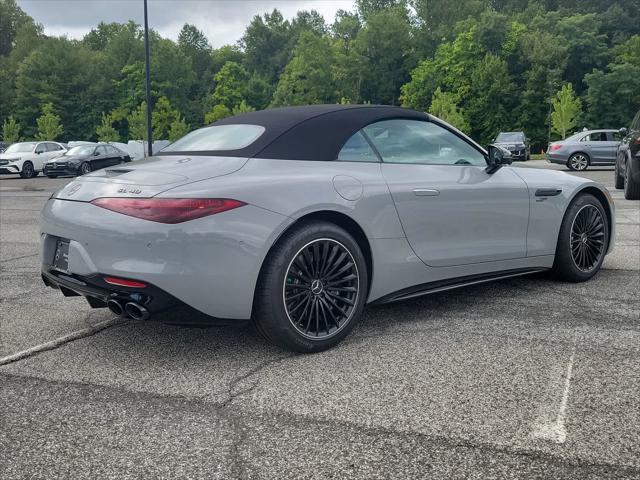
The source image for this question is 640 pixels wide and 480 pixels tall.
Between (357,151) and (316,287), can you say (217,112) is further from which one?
(316,287)

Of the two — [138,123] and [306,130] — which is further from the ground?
[138,123]

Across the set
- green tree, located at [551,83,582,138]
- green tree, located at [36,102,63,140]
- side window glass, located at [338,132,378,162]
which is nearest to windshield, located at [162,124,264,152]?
side window glass, located at [338,132,378,162]

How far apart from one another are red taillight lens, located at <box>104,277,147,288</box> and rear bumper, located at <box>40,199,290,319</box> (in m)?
0.03

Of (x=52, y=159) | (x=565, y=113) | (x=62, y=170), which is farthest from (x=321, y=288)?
(x=565, y=113)

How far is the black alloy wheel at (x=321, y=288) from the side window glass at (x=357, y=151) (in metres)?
0.58

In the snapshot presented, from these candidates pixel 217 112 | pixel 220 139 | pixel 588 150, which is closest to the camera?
pixel 220 139

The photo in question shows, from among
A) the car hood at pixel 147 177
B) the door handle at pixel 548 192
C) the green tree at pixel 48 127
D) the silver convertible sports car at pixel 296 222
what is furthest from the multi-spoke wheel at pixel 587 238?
the green tree at pixel 48 127

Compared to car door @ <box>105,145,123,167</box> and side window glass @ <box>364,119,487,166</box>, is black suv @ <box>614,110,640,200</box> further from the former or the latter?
car door @ <box>105,145,123,167</box>

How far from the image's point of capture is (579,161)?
23.2 meters

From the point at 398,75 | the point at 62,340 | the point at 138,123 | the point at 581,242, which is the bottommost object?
the point at 62,340

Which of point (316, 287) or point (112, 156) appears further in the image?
point (112, 156)

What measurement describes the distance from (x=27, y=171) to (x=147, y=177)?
25304 mm

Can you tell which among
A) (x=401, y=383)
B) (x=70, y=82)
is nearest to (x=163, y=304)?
(x=401, y=383)

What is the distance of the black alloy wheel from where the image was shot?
3.60m
